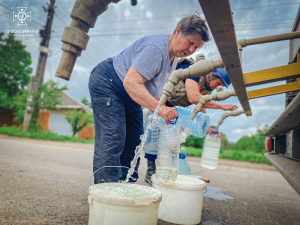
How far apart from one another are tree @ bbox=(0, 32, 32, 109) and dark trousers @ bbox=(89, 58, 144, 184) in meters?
21.1

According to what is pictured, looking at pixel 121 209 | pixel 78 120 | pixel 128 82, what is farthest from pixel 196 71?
pixel 78 120

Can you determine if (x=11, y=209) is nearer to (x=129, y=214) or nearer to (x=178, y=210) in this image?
(x=129, y=214)

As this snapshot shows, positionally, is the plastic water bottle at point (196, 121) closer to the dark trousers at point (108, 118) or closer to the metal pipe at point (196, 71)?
the dark trousers at point (108, 118)

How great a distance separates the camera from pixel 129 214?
4.43ft

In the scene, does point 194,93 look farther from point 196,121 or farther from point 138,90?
point 138,90

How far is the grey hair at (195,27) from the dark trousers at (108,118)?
28.5 inches

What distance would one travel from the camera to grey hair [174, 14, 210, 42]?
209 cm

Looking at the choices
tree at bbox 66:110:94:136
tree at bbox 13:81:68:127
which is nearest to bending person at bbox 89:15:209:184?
tree at bbox 13:81:68:127

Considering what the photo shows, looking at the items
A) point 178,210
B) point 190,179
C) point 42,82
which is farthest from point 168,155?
point 42,82

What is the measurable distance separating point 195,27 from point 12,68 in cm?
2366

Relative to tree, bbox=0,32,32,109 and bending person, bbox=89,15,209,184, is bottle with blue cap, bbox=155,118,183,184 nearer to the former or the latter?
bending person, bbox=89,15,209,184

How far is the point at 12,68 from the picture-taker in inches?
861

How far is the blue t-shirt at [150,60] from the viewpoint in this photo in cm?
198

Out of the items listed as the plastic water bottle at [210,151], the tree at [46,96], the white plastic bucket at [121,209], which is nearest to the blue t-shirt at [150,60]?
the white plastic bucket at [121,209]
